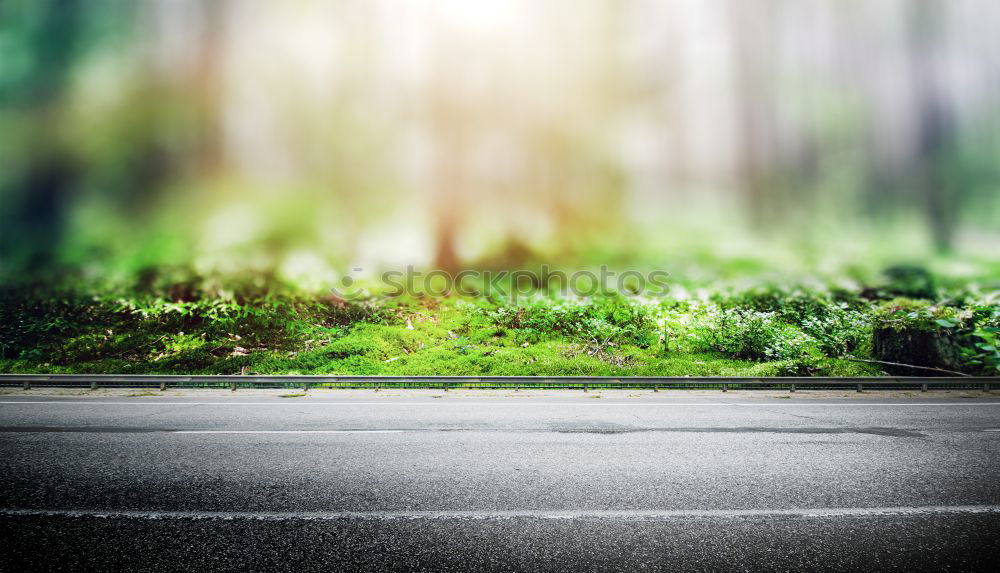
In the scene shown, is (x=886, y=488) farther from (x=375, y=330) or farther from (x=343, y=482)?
(x=375, y=330)

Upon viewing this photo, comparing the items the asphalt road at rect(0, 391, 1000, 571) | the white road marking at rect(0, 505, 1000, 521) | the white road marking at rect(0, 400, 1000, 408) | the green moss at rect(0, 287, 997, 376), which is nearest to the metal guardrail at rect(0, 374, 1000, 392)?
the green moss at rect(0, 287, 997, 376)

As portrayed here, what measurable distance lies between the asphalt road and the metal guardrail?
320cm

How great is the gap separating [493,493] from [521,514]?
0.60m

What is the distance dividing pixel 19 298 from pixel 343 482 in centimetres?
416

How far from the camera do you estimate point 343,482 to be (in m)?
4.76

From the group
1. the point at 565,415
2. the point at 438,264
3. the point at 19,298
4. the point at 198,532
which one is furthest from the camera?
the point at 565,415

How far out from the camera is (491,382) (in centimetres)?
1175

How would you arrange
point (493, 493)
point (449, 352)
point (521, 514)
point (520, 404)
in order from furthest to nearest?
point (449, 352) < point (520, 404) < point (493, 493) < point (521, 514)

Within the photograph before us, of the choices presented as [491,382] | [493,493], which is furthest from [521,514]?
[491,382]

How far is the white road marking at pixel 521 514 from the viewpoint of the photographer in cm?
384

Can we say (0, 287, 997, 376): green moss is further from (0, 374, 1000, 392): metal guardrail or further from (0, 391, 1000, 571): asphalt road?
(0, 391, 1000, 571): asphalt road

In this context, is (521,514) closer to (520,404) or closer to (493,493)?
(493,493)

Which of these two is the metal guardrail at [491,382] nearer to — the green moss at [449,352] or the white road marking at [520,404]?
the green moss at [449,352]

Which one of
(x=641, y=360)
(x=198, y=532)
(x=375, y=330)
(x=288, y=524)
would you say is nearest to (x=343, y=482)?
(x=288, y=524)
